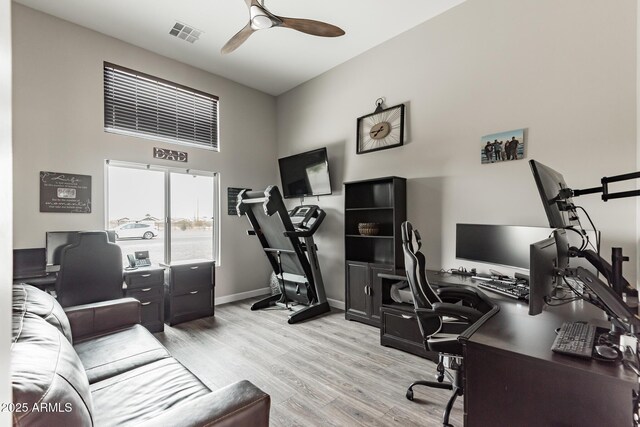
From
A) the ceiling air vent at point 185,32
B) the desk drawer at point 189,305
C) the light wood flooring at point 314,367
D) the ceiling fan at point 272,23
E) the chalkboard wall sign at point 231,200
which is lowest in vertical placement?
the light wood flooring at point 314,367

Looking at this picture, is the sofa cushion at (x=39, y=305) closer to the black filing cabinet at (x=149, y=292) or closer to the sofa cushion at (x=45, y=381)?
the sofa cushion at (x=45, y=381)

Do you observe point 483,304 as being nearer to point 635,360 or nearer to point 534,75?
point 635,360

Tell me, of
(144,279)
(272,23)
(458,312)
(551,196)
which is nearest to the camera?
(551,196)

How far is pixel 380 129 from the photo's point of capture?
3.91m

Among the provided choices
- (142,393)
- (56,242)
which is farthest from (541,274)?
(56,242)

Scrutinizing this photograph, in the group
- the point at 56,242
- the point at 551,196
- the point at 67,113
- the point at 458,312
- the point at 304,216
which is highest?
the point at 67,113

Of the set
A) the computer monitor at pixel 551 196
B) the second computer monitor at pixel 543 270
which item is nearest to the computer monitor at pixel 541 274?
the second computer monitor at pixel 543 270

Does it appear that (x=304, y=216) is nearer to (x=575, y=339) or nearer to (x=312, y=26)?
(x=312, y=26)

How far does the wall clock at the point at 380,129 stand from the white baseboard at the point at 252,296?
2.29 meters

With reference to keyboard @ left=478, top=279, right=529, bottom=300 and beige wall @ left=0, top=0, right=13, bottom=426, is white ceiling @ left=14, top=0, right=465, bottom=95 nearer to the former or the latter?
keyboard @ left=478, top=279, right=529, bottom=300

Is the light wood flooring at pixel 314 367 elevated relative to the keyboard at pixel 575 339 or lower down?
lower down

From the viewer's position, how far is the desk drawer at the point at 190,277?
3758 millimetres

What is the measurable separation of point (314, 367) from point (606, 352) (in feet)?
6.91

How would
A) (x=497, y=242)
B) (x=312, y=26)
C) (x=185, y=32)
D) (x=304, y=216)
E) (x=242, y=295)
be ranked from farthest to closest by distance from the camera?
(x=242, y=295)
(x=304, y=216)
(x=185, y=32)
(x=497, y=242)
(x=312, y=26)
